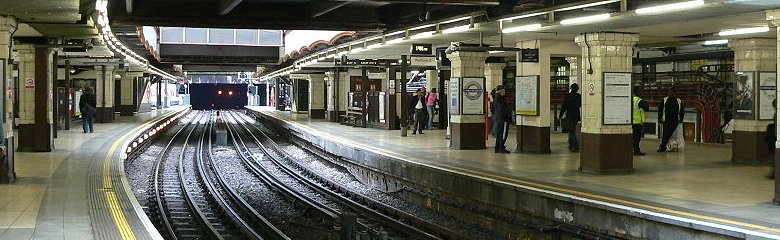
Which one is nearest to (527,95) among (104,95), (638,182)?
Answer: (638,182)

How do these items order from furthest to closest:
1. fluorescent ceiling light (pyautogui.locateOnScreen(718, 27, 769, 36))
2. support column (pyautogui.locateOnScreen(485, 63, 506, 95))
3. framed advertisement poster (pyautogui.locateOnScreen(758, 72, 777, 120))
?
support column (pyautogui.locateOnScreen(485, 63, 506, 95))
framed advertisement poster (pyautogui.locateOnScreen(758, 72, 777, 120))
fluorescent ceiling light (pyautogui.locateOnScreen(718, 27, 769, 36))

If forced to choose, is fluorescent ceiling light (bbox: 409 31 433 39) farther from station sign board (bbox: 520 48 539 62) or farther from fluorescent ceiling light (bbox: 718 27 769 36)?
fluorescent ceiling light (bbox: 718 27 769 36)

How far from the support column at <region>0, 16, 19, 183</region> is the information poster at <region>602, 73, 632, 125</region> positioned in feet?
31.9

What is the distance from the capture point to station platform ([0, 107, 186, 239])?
9.16 m

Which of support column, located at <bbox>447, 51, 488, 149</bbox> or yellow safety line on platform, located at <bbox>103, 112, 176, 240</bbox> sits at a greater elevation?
support column, located at <bbox>447, 51, 488, 149</bbox>

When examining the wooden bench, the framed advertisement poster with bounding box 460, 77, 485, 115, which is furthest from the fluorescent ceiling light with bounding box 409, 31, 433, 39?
the wooden bench

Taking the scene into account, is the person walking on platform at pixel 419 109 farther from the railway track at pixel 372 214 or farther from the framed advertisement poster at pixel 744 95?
the framed advertisement poster at pixel 744 95

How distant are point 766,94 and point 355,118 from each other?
2066 cm

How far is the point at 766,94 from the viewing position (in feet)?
51.5

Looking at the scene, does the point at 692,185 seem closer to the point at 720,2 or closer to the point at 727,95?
the point at 720,2

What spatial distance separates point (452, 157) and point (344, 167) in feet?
17.6

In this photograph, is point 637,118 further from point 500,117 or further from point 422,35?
point 422,35

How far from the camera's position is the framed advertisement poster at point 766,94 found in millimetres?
15555

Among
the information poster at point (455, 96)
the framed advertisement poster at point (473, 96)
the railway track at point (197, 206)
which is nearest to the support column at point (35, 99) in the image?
the railway track at point (197, 206)
